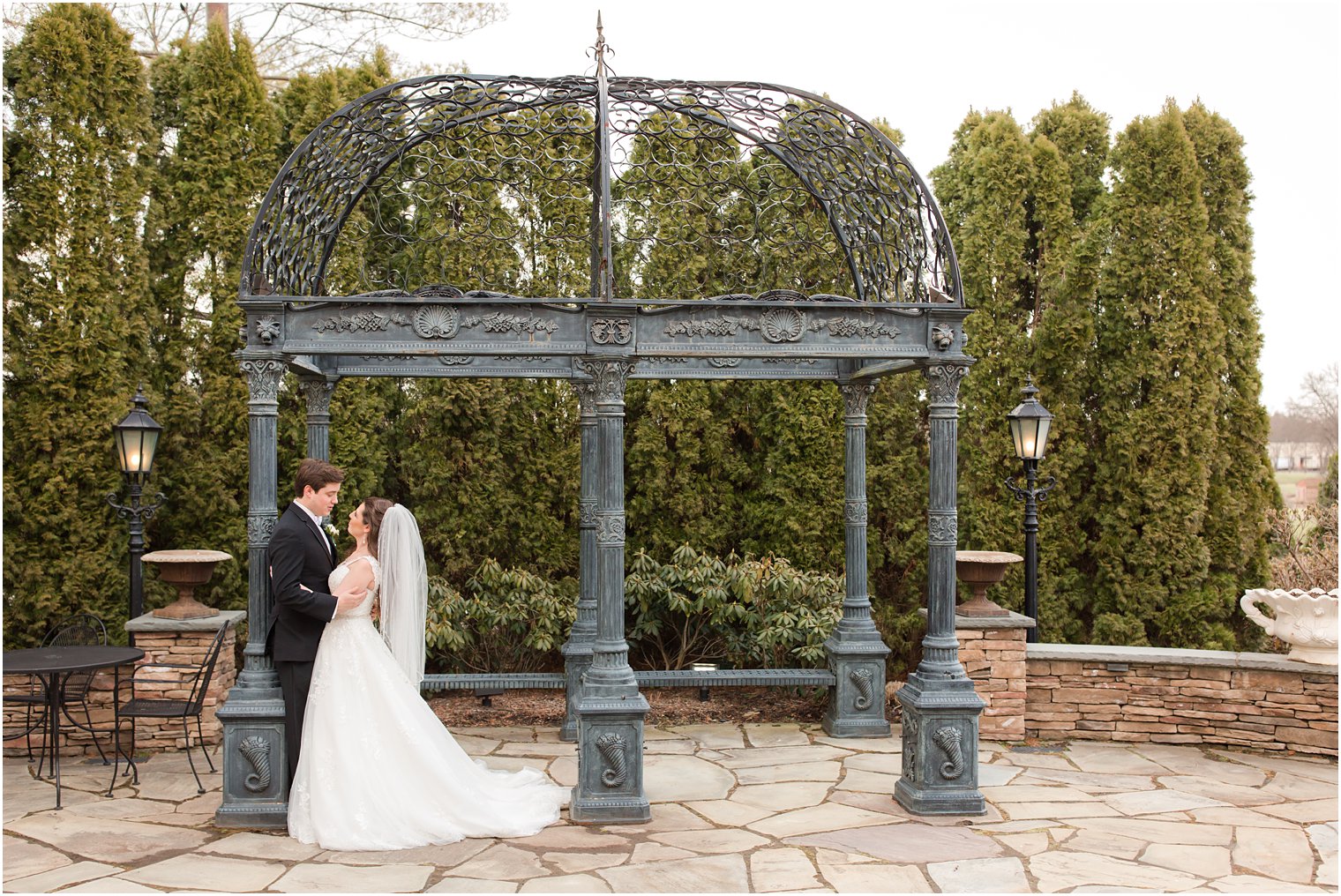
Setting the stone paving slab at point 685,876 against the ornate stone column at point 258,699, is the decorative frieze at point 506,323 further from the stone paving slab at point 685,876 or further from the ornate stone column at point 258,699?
the stone paving slab at point 685,876

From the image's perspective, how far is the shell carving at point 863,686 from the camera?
7035 millimetres

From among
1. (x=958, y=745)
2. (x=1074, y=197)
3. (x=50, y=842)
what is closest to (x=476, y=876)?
(x=50, y=842)

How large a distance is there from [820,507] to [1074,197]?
3.80 meters

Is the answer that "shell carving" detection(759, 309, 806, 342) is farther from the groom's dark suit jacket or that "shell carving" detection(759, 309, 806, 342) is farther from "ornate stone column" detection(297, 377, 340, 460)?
"ornate stone column" detection(297, 377, 340, 460)

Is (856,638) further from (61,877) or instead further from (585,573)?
(61,877)

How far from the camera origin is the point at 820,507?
8680 millimetres

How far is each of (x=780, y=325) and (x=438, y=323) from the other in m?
1.73

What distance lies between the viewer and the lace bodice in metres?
5.02

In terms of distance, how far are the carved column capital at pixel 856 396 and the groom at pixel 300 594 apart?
355 cm

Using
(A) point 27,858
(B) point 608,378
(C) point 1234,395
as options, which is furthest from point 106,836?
(C) point 1234,395

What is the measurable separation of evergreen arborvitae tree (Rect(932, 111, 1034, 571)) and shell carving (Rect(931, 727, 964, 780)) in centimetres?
369

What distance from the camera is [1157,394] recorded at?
27.9 ft

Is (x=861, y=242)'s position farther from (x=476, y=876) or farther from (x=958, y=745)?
(x=476, y=876)

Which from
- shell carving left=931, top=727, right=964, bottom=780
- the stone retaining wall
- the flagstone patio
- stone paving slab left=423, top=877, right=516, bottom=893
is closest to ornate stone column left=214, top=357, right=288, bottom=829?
the flagstone patio
